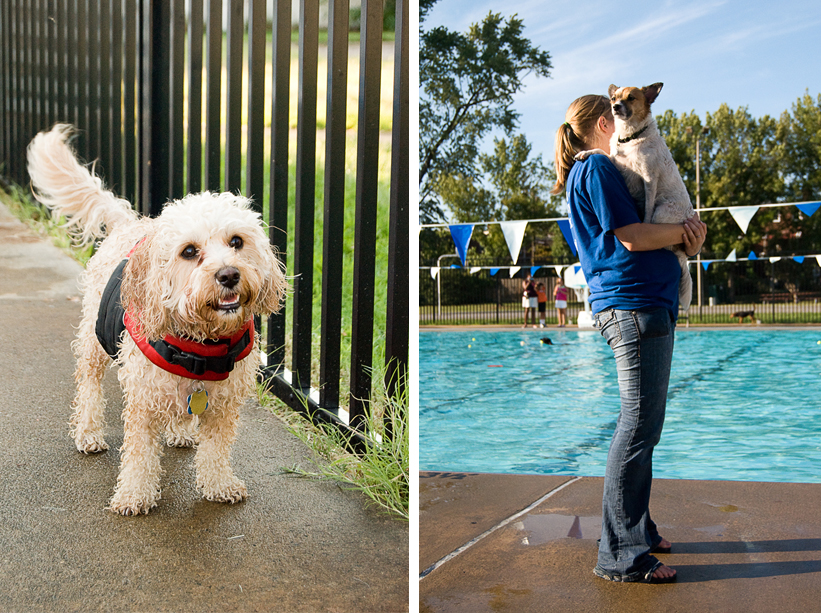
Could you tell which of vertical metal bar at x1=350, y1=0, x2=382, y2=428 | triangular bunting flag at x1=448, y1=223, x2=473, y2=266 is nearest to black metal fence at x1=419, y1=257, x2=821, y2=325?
triangular bunting flag at x1=448, y1=223, x2=473, y2=266

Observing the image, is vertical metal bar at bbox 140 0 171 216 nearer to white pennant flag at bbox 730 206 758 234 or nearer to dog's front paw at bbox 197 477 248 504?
dog's front paw at bbox 197 477 248 504

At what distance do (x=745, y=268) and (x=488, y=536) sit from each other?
26.2 meters

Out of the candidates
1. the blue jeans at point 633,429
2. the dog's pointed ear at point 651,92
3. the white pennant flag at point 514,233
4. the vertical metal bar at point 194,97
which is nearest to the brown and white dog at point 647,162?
the dog's pointed ear at point 651,92

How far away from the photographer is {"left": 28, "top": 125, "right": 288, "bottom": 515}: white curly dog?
6.74 feet

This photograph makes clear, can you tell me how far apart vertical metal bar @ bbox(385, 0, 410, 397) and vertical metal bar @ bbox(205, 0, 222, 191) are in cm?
69

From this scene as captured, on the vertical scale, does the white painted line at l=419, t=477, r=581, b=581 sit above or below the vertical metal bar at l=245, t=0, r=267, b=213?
below

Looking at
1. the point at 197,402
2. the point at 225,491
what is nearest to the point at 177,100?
the point at 197,402

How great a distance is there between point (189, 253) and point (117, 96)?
1.03 metres

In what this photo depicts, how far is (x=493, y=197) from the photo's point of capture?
22781 mm

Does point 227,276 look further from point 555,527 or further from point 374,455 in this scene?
point 555,527

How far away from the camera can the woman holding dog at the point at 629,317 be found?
7.33 ft

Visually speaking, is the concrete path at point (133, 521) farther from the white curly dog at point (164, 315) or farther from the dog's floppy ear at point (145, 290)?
the dog's floppy ear at point (145, 290)

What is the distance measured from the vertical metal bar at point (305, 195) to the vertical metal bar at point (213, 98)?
296 millimetres

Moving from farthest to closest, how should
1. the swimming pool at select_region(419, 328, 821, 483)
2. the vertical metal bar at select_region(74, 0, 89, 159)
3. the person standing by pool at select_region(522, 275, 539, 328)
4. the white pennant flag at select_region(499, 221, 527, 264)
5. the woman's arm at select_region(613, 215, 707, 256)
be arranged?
the person standing by pool at select_region(522, 275, 539, 328) < the white pennant flag at select_region(499, 221, 527, 264) < the swimming pool at select_region(419, 328, 821, 483) < the vertical metal bar at select_region(74, 0, 89, 159) < the woman's arm at select_region(613, 215, 707, 256)
